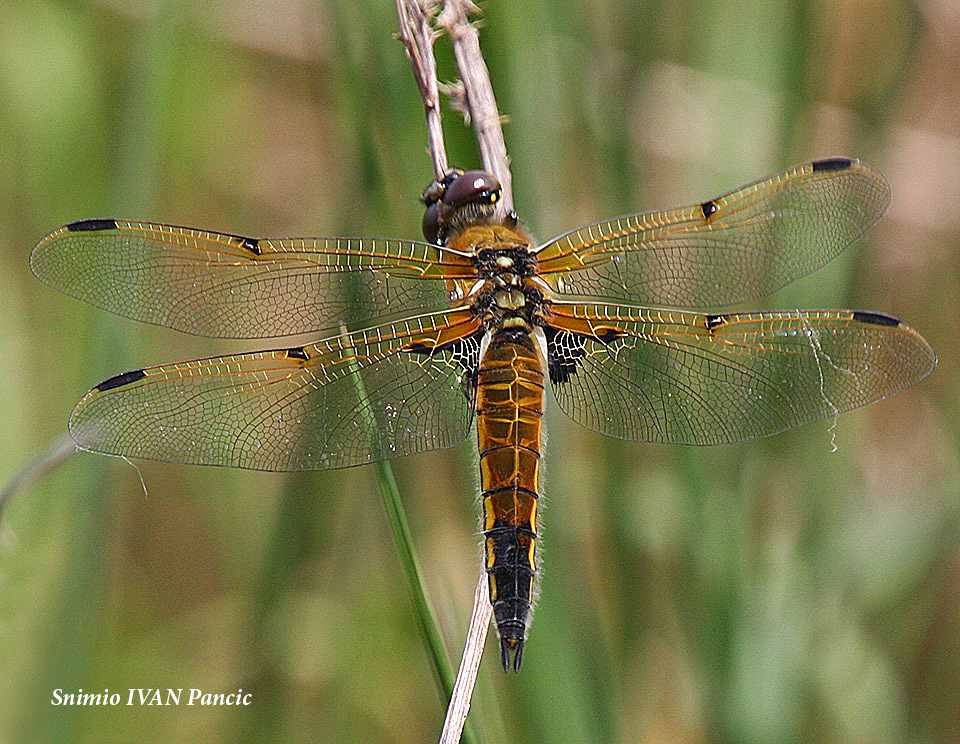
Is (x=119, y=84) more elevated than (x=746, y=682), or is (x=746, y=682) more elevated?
(x=119, y=84)

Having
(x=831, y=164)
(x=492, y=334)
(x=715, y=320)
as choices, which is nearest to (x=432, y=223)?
(x=492, y=334)

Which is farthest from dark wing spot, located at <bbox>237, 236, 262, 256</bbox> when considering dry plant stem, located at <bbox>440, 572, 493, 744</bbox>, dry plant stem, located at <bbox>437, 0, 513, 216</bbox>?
dry plant stem, located at <bbox>440, 572, 493, 744</bbox>

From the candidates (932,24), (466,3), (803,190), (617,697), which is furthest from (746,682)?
(932,24)

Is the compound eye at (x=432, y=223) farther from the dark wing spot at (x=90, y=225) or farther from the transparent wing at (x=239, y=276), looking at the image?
the dark wing spot at (x=90, y=225)

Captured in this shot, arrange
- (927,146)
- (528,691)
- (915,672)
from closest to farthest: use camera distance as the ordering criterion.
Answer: (528,691), (915,672), (927,146)

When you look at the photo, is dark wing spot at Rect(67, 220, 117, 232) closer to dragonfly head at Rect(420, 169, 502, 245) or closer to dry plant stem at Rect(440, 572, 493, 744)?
dragonfly head at Rect(420, 169, 502, 245)

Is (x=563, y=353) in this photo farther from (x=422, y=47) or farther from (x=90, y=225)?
(x=90, y=225)

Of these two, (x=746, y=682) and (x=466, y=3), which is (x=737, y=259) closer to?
(x=466, y=3)

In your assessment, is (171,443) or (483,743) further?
(171,443)

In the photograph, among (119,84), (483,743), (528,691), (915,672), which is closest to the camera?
(483,743)
